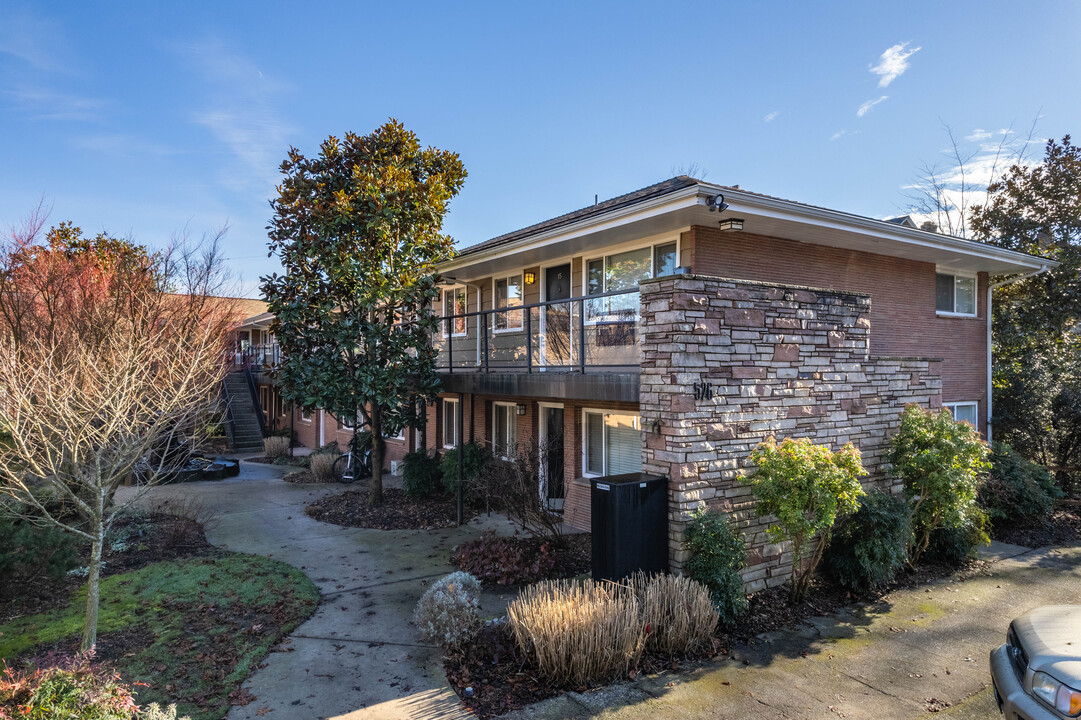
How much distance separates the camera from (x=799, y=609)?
6.75 m

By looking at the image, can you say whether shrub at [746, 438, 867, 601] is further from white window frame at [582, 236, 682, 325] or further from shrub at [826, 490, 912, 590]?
white window frame at [582, 236, 682, 325]

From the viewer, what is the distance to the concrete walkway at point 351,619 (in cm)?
476

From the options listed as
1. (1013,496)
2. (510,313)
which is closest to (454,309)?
(510,313)

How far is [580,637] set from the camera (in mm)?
4984

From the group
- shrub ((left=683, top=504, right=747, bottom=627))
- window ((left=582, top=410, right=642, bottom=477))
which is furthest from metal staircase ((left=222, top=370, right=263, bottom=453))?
shrub ((left=683, top=504, right=747, bottom=627))

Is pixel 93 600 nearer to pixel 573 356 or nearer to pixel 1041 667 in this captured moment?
pixel 573 356

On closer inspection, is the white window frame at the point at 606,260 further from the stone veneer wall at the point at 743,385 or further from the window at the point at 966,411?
the window at the point at 966,411

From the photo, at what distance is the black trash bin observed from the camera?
6016 mm

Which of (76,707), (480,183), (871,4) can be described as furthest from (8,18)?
(871,4)

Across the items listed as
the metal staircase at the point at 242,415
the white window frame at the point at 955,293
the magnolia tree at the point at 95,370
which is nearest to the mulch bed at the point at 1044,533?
the white window frame at the point at 955,293

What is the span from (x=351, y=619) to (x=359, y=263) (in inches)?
250

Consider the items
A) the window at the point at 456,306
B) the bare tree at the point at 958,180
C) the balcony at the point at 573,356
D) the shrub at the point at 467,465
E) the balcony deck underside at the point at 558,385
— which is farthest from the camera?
the bare tree at the point at 958,180

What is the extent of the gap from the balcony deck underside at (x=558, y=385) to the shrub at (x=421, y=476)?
2.35 m

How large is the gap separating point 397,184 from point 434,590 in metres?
7.42
